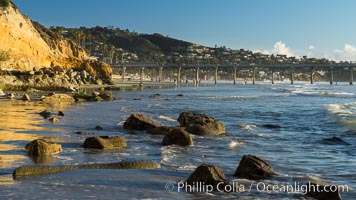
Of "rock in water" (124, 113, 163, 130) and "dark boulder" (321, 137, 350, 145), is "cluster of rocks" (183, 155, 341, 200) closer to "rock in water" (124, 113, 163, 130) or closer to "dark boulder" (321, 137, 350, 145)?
"dark boulder" (321, 137, 350, 145)

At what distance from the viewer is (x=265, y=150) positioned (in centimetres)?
1438

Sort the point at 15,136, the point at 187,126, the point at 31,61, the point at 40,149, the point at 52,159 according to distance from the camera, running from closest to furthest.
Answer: the point at 52,159 → the point at 40,149 → the point at 15,136 → the point at 187,126 → the point at 31,61

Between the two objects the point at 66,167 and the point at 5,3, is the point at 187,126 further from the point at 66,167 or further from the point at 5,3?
the point at 5,3

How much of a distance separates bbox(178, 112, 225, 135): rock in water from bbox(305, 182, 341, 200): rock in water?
10.1 m

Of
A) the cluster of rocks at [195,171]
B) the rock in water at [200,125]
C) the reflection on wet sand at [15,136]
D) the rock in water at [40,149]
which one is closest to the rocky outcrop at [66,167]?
the cluster of rocks at [195,171]

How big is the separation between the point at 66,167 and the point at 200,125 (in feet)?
30.6

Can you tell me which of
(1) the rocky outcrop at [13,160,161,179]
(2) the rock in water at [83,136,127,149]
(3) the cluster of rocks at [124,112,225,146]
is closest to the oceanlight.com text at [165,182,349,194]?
(1) the rocky outcrop at [13,160,161,179]

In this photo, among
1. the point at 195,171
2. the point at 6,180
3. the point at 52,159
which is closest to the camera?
the point at 6,180

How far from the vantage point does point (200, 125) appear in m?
18.2

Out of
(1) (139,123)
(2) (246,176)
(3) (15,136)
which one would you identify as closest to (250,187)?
(2) (246,176)

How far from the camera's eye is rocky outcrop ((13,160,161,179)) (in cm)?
875

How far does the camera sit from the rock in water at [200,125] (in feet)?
59.3

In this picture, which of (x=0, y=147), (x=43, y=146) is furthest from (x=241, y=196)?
(x=0, y=147)

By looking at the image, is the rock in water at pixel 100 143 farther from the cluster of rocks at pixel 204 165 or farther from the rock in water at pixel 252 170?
the rock in water at pixel 252 170
